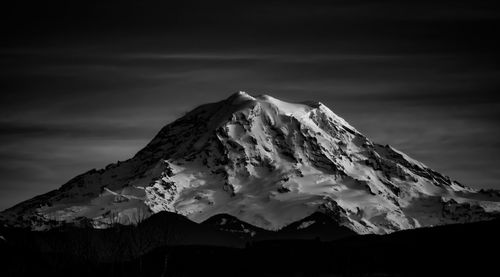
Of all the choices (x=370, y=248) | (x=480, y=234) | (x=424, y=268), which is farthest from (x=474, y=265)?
(x=370, y=248)

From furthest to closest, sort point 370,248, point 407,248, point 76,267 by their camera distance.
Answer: point 370,248, point 407,248, point 76,267

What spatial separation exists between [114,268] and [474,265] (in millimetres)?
61964

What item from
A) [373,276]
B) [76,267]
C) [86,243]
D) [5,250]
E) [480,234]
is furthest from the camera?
[480,234]

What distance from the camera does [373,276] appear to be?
14175cm

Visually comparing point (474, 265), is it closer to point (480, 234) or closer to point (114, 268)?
point (480, 234)

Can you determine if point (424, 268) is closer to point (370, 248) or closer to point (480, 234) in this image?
point (480, 234)

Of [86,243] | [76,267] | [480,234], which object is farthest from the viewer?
[480,234]

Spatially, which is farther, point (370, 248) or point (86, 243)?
point (370, 248)

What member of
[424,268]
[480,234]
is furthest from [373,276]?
[480,234]

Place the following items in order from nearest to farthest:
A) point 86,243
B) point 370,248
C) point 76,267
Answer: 1. point 86,243
2. point 76,267
3. point 370,248

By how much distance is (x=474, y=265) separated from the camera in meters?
142

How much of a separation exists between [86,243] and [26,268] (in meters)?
17.7

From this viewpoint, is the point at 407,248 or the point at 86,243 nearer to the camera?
the point at 86,243

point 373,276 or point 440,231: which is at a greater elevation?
point 440,231
